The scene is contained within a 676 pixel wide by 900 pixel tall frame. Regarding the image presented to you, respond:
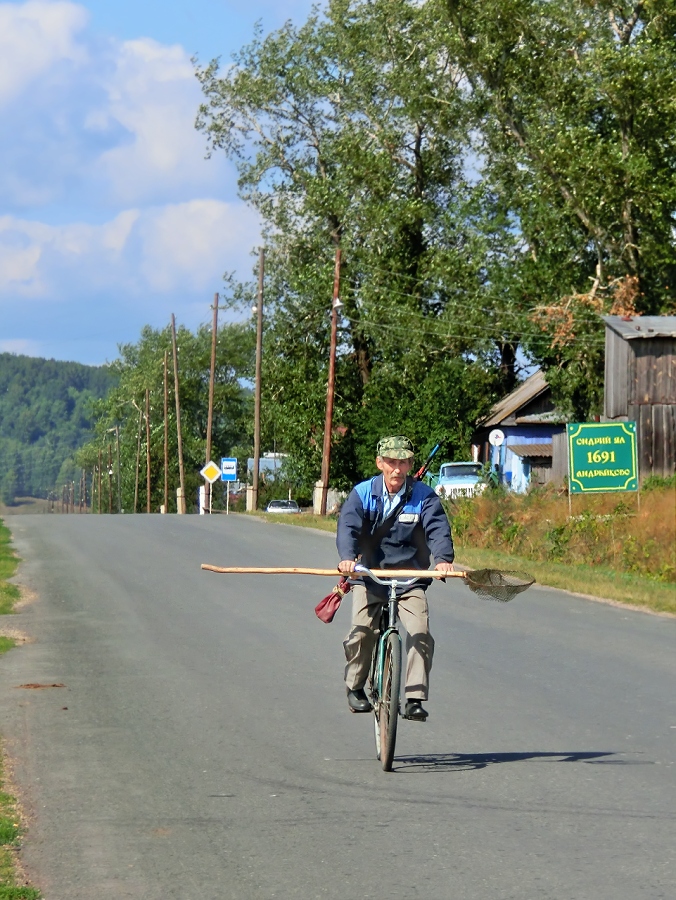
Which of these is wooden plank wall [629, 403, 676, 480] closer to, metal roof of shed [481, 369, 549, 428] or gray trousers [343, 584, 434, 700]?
metal roof of shed [481, 369, 549, 428]

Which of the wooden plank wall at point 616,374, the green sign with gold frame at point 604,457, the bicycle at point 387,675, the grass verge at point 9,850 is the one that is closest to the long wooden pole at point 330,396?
the wooden plank wall at point 616,374

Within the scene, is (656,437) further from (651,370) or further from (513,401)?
(513,401)

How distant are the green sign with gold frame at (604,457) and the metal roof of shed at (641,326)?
11.1m

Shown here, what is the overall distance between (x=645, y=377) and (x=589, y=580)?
17.3 metres

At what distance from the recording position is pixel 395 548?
8.74 m

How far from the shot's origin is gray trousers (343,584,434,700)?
8484 mm

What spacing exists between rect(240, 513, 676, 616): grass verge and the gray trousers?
1025 centimetres

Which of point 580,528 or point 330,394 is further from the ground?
point 330,394

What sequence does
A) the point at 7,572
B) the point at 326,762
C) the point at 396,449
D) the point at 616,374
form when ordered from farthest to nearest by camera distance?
the point at 616,374, the point at 7,572, the point at 326,762, the point at 396,449

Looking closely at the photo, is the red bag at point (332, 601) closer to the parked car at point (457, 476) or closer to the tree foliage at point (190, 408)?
the parked car at point (457, 476)

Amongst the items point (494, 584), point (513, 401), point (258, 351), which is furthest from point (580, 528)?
point (513, 401)

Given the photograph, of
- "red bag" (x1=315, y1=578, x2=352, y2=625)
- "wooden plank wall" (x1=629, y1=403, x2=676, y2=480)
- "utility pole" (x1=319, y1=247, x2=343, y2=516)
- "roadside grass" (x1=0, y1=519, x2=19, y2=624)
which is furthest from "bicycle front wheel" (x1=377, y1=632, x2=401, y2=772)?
"utility pole" (x1=319, y1=247, x2=343, y2=516)

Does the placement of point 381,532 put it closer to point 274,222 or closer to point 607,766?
point 607,766

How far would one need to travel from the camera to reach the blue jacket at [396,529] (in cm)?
859
